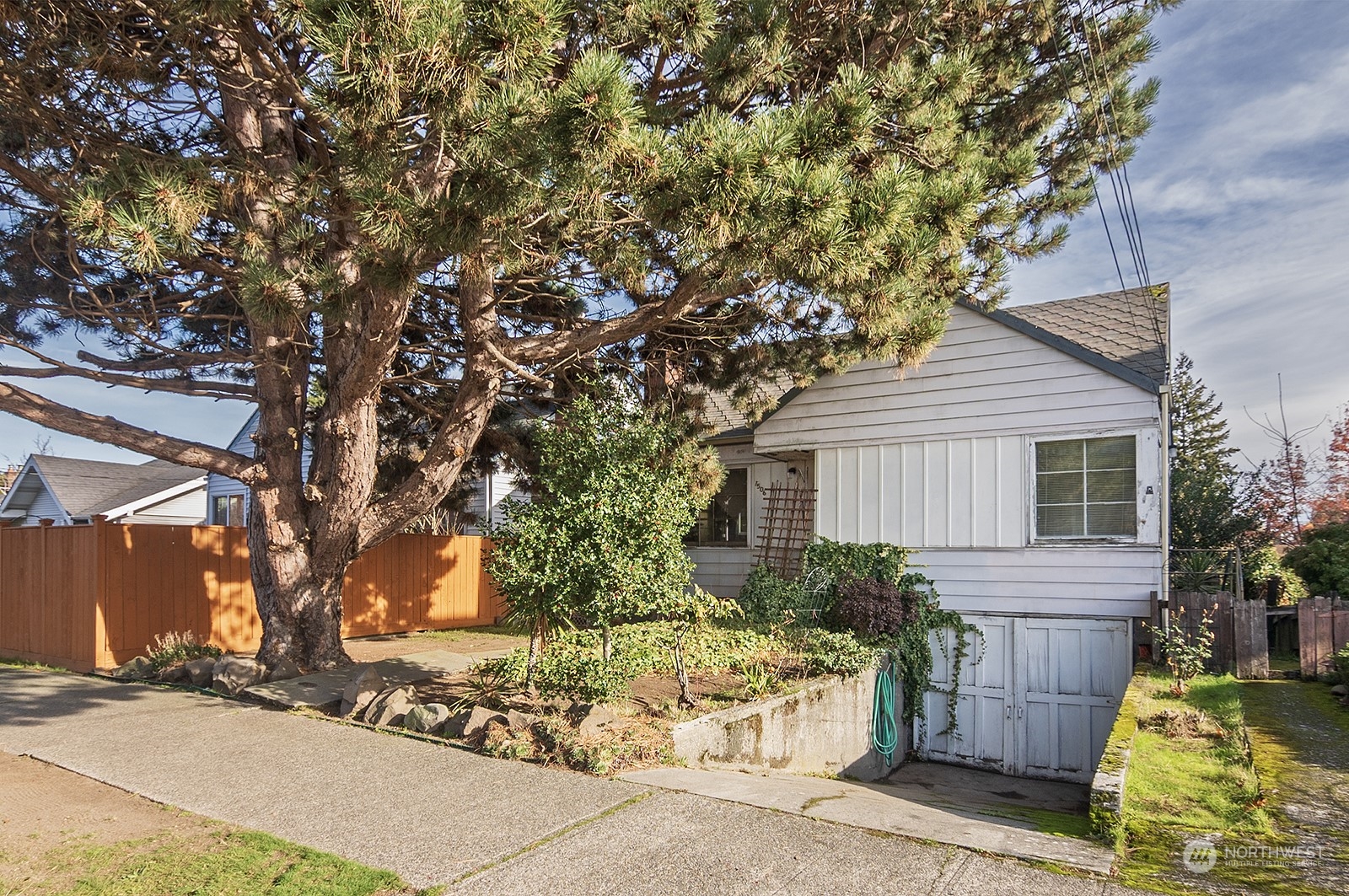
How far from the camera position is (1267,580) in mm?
11188

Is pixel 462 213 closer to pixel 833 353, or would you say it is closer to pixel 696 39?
pixel 696 39

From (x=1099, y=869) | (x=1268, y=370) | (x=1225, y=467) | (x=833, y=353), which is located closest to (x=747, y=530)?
(x=833, y=353)

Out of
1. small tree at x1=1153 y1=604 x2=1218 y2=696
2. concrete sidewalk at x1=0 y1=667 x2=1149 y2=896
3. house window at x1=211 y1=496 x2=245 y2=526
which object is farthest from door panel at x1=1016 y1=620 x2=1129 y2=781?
house window at x1=211 y1=496 x2=245 y2=526

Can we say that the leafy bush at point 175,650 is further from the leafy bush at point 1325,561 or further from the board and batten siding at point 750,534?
the leafy bush at point 1325,561

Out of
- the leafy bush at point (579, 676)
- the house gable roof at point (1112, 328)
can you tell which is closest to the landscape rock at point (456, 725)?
the leafy bush at point (579, 676)

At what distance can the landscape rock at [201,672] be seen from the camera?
857 cm

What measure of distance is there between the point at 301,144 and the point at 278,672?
230 inches

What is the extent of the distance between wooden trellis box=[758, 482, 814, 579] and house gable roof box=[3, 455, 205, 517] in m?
19.5

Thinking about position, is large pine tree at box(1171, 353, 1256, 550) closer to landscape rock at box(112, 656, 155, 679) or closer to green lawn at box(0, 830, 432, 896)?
green lawn at box(0, 830, 432, 896)

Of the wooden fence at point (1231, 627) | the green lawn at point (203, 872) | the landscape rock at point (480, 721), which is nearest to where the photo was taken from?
the green lawn at point (203, 872)

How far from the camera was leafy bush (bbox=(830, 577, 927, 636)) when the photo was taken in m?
9.91

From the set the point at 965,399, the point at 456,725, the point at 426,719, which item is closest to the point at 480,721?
the point at 456,725

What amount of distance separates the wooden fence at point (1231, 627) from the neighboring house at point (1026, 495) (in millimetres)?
388

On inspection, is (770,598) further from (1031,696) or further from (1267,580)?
(1267,580)
